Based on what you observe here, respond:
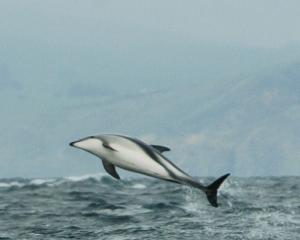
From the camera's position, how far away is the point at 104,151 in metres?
5.93

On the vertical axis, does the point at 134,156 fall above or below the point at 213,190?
above

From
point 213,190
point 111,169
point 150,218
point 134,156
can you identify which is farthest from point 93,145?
point 150,218

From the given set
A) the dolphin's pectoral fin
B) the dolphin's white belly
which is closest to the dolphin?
the dolphin's white belly

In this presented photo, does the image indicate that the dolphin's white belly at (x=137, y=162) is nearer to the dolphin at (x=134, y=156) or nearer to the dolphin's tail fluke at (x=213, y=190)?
the dolphin at (x=134, y=156)

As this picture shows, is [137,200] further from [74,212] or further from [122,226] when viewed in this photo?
[122,226]

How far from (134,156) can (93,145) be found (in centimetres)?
34

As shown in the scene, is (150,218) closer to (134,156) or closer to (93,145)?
(93,145)

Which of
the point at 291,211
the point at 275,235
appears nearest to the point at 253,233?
Answer: the point at 275,235

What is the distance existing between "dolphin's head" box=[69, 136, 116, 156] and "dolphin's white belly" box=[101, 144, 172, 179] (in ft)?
0.21

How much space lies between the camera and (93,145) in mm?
5965

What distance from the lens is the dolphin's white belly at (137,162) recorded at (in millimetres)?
5770

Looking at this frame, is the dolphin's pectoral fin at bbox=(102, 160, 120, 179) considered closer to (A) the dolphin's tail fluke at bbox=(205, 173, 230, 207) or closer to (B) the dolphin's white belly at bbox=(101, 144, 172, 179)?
(B) the dolphin's white belly at bbox=(101, 144, 172, 179)

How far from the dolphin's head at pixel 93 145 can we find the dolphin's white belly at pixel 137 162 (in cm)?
7

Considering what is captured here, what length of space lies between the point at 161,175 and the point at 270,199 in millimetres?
28487
